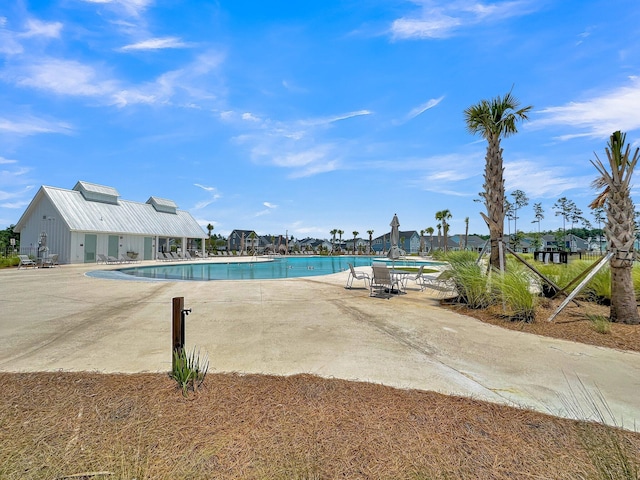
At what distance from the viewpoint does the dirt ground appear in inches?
73.2

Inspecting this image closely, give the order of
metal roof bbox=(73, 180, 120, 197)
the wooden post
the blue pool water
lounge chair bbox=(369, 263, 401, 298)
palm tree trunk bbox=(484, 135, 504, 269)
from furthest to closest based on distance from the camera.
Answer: metal roof bbox=(73, 180, 120, 197) < the blue pool water < lounge chair bbox=(369, 263, 401, 298) < palm tree trunk bbox=(484, 135, 504, 269) < the wooden post

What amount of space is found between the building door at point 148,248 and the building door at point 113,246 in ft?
9.69

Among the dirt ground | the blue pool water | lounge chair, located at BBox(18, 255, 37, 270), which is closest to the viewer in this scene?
the dirt ground

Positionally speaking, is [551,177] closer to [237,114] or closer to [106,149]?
[237,114]

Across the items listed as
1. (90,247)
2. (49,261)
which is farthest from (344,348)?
(90,247)

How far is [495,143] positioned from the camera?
8.10m

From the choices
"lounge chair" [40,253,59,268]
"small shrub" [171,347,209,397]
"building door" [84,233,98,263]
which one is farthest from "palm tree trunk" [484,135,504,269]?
"building door" [84,233,98,263]

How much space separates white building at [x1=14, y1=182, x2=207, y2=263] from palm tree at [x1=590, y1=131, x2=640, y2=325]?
27.7 metres

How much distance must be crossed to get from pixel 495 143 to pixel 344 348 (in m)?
6.90

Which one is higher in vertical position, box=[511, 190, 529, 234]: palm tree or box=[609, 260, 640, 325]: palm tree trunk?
box=[511, 190, 529, 234]: palm tree

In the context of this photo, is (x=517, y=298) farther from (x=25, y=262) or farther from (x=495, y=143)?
(x=25, y=262)

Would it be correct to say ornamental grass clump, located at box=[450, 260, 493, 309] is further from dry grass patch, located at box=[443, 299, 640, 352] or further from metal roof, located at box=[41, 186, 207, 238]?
metal roof, located at box=[41, 186, 207, 238]

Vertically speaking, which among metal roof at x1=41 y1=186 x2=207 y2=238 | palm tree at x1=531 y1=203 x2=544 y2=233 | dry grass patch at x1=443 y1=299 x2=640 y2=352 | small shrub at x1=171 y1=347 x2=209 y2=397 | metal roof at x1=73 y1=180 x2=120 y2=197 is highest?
palm tree at x1=531 y1=203 x2=544 y2=233

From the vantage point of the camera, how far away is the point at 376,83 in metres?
11.0
